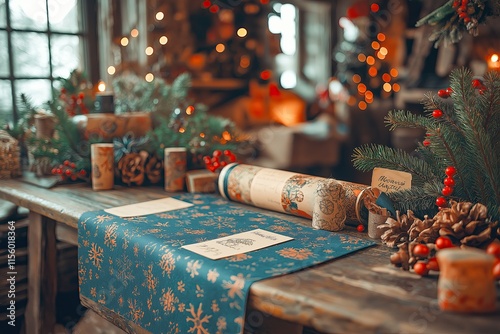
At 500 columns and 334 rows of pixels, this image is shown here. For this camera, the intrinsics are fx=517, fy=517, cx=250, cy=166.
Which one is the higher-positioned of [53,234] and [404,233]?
[404,233]

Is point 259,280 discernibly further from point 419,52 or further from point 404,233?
point 419,52

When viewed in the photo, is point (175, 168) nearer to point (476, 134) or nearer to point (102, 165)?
point (102, 165)

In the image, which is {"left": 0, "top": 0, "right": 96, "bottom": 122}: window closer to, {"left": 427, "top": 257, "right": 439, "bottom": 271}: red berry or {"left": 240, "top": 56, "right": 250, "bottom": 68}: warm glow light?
{"left": 427, "top": 257, "right": 439, "bottom": 271}: red berry

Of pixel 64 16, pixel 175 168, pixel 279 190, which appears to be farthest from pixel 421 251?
pixel 64 16

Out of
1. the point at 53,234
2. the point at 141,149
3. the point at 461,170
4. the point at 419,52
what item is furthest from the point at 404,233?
the point at 419,52

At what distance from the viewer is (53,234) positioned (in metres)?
1.83

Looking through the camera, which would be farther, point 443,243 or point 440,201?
point 440,201

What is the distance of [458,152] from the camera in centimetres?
117

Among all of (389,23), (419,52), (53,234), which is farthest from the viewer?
(389,23)

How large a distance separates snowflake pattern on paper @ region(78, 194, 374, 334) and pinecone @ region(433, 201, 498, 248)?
207 mm

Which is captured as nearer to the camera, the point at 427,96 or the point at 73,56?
the point at 427,96

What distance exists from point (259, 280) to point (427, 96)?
1.92 ft

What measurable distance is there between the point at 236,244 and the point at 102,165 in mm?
797

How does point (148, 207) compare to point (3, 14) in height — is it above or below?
below
